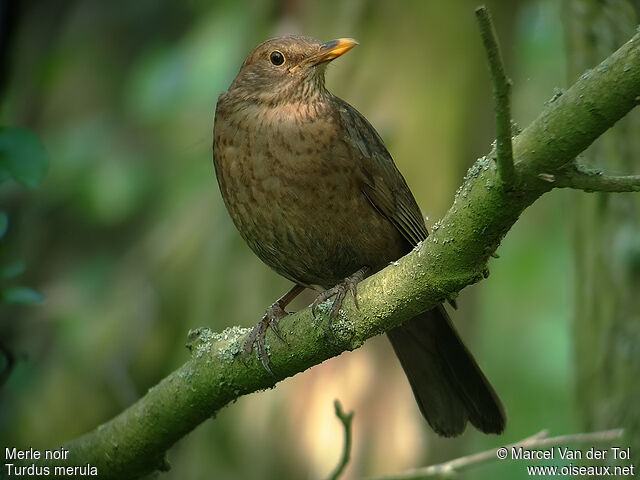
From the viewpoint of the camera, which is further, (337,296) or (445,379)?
(445,379)

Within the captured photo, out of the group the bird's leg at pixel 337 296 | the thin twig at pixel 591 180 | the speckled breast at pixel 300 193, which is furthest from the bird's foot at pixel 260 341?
the thin twig at pixel 591 180

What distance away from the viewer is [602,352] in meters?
4.04

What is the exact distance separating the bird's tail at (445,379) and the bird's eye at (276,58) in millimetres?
1219

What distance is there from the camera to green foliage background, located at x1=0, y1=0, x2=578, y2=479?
179 inches

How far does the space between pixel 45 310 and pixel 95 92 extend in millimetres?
1517

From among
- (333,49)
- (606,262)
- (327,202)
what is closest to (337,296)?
(327,202)

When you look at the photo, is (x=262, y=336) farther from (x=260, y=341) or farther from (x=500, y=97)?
(x=500, y=97)

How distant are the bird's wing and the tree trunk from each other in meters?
0.92

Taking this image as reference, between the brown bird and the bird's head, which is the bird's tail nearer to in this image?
the brown bird

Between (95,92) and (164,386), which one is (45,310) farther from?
(164,386)

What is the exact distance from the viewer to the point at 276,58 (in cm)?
381

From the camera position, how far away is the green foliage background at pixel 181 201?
4.55m

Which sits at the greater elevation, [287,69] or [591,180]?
[287,69]

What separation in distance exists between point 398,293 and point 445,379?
118 centimetres
